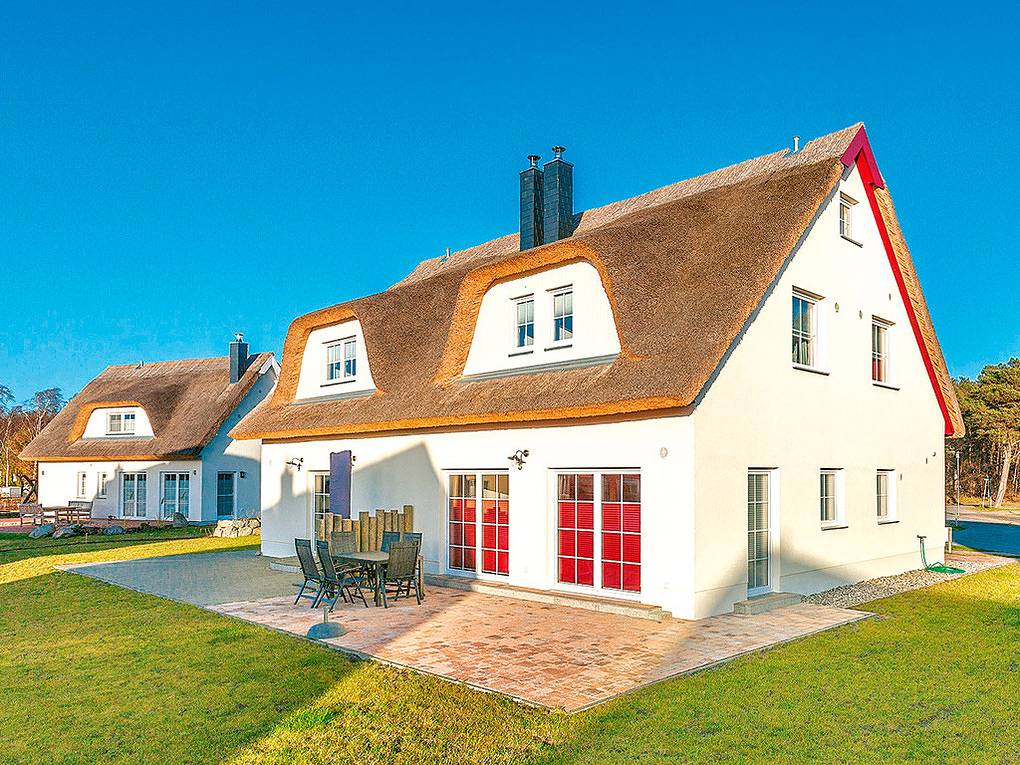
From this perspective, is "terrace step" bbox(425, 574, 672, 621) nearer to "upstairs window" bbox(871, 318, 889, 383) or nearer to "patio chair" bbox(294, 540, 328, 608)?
"patio chair" bbox(294, 540, 328, 608)

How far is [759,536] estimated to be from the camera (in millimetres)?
12141

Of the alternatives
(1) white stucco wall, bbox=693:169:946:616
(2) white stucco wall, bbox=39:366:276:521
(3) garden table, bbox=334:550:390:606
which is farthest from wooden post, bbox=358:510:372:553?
(2) white stucco wall, bbox=39:366:276:521

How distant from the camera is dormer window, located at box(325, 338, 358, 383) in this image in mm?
17547

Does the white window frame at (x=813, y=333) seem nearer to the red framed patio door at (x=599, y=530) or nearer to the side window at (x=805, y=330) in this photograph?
the side window at (x=805, y=330)

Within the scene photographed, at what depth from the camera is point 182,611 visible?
1179 centimetres

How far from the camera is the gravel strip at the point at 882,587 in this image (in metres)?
12.6

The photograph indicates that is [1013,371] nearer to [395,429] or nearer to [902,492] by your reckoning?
[902,492]

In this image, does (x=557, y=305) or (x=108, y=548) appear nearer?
(x=557, y=305)

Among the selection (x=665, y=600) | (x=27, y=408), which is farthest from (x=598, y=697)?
(x=27, y=408)

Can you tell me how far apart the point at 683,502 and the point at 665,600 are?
54.9 inches

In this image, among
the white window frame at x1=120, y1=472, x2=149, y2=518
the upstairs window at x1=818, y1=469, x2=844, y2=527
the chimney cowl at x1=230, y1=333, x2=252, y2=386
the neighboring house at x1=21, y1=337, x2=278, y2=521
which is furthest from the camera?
the chimney cowl at x1=230, y1=333, x2=252, y2=386

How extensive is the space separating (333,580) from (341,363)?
7.14 metres

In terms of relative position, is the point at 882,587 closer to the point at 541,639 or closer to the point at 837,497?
the point at 837,497

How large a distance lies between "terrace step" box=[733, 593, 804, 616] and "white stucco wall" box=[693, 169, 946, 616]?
0.53ft
